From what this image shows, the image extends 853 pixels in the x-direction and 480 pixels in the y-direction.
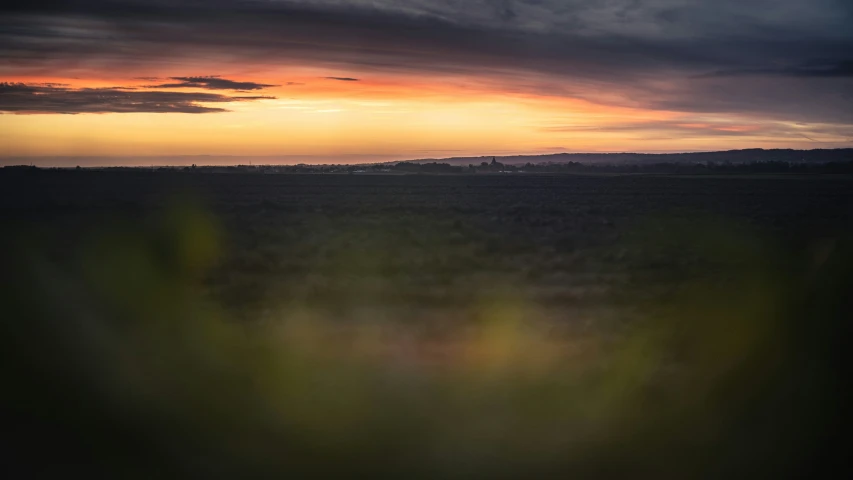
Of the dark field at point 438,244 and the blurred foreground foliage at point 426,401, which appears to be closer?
the blurred foreground foliage at point 426,401

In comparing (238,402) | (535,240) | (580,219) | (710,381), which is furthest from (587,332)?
(580,219)

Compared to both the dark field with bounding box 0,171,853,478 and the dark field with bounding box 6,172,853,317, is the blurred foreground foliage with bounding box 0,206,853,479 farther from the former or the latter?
the dark field with bounding box 6,172,853,317

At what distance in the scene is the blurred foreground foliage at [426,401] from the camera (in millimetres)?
4461

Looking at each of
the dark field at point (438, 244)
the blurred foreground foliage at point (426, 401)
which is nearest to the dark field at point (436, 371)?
the blurred foreground foliage at point (426, 401)

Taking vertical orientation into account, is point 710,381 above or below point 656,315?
above

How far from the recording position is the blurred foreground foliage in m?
4.46

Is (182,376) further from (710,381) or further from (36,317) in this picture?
(710,381)

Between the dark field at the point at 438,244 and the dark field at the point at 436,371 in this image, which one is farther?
the dark field at the point at 438,244

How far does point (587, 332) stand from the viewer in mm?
10102

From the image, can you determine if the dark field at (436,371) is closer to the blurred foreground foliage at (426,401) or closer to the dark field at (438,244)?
the blurred foreground foliage at (426,401)

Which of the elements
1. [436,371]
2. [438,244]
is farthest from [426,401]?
[438,244]

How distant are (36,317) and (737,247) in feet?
70.9

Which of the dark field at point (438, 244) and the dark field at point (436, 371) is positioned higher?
the dark field at point (436, 371)

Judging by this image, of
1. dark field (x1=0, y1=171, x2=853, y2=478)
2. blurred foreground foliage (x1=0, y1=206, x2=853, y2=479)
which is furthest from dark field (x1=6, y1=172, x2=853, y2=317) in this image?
blurred foreground foliage (x1=0, y1=206, x2=853, y2=479)
